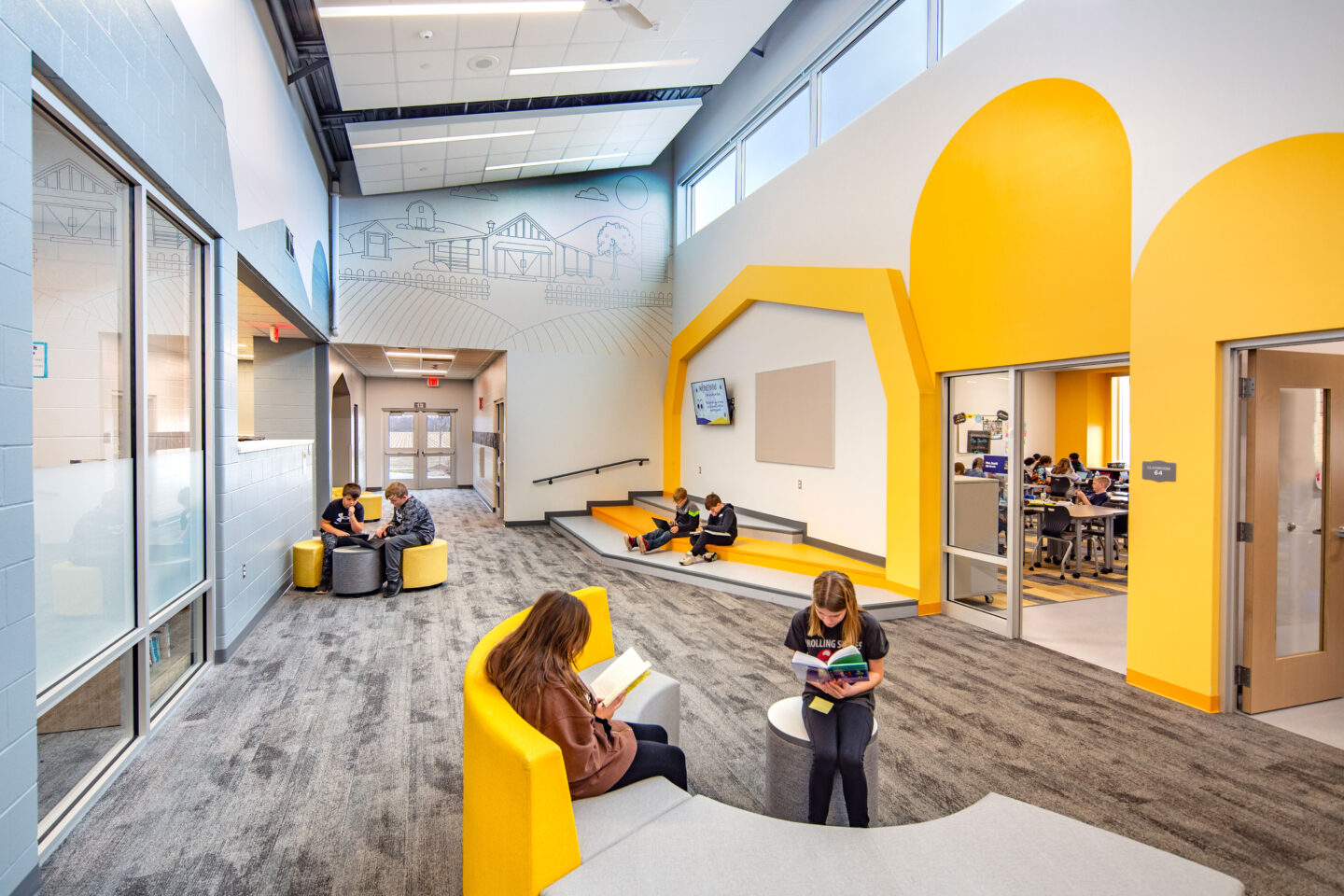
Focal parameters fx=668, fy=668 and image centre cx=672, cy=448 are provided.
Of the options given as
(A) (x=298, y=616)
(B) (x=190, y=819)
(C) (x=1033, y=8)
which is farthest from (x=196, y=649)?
(C) (x=1033, y=8)

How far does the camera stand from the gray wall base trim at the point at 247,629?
4454mm

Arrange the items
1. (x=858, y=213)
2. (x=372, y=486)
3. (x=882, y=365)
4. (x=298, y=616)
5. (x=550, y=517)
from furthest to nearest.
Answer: (x=372, y=486) → (x=550, y=517) → (x=858, y=213) → (x=882, y=365) → (x=298, y=616)

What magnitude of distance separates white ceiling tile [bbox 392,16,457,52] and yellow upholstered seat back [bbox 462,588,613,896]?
5.61 m

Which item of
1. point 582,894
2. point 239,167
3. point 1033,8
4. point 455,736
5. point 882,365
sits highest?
point 1033,8

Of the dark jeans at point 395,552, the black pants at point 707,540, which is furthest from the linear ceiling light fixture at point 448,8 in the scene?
the black pants at point 707,540

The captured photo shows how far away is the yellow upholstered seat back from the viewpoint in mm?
1674

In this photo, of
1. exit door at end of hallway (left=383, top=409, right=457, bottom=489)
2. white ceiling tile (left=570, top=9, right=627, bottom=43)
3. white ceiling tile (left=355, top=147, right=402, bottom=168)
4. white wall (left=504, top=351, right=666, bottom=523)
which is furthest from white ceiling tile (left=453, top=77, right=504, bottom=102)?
exit door at end of hallway (left=383, top=409, right=457, bottom=489)

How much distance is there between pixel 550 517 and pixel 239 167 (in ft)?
22.9

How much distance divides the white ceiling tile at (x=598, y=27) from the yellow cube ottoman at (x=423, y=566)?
511 centimetres

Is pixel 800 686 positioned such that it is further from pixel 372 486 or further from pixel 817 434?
pixel 372 486

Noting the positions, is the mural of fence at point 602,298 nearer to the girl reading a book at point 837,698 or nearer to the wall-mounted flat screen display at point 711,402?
the wall-mounted flat screen display at point 711,402

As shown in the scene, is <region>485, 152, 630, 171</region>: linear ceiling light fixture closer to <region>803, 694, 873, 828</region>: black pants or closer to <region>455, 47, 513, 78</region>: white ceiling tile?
<region>455, 47, 513, 78</region>: white ceiling tile

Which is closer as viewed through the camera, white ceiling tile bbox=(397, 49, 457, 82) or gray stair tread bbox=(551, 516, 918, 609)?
gray stair tread bbox=(551, 516, 918, 609)

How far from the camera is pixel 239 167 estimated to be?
15.9 feet
